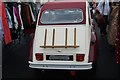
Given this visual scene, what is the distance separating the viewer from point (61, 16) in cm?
797

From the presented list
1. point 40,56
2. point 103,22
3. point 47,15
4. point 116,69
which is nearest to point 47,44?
point 40,56

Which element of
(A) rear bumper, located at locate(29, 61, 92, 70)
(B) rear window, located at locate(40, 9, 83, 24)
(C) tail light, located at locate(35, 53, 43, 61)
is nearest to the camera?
(A) rear bumper, located at locate(29, 61, 92, 70)

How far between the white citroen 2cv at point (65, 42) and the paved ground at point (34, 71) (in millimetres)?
760

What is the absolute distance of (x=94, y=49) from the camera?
764 centimetres

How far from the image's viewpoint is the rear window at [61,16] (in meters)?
7.84

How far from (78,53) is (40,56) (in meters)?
0.90

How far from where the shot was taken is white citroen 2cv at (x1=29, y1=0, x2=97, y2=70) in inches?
282

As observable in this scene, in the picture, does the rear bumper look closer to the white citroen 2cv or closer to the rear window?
the white citroen 2cv

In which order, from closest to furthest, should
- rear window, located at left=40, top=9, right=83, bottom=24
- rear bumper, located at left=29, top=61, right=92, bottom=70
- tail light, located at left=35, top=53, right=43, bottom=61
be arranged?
rear bumper, located at left=29, top=61, right=92, bottom=70 < tail light, located at left=35, top=53, right=43, bottom=61 < rear window, located at left=40, top=9, right=83, bottom=24

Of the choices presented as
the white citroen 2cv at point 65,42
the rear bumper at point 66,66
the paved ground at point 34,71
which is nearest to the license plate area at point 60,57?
the white citroen 2cv at point 65,42

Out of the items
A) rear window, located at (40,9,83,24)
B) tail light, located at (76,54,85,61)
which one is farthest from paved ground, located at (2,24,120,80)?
rear window, located at (40,9,83,24)

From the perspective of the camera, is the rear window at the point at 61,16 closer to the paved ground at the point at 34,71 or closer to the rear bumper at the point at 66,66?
the rear bumper at the point at 66,66

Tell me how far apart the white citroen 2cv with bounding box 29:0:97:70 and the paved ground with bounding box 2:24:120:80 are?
76cm

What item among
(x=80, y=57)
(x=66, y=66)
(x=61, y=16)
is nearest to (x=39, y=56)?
(x=66, y=66)
